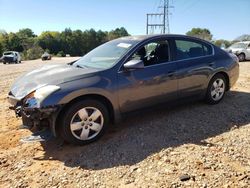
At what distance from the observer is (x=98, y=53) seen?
5520 mm

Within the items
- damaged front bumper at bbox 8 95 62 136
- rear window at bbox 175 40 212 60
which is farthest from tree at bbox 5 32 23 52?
damaged front bumper at bbox 8 95 62 136

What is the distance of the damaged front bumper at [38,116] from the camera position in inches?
159

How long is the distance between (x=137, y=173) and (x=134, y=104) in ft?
4.70

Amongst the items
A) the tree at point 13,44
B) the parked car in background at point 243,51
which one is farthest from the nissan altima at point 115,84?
the tree at point 13,44

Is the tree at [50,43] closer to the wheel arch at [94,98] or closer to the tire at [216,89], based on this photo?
the tire at [216,89]

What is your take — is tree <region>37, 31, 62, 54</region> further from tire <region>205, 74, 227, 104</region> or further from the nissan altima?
the nissan altima

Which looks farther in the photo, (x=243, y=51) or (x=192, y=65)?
(x=243, y=51)

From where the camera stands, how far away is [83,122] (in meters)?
4.35

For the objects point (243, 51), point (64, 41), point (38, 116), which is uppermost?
point (64, 41)

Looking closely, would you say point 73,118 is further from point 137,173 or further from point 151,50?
point 151,50

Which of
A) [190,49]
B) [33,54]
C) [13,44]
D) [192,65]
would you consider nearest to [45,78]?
[192,65]

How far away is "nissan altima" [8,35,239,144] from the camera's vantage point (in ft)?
13.7

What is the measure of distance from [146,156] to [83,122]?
1.07 m

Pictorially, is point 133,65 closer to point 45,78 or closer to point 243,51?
point 45,78
